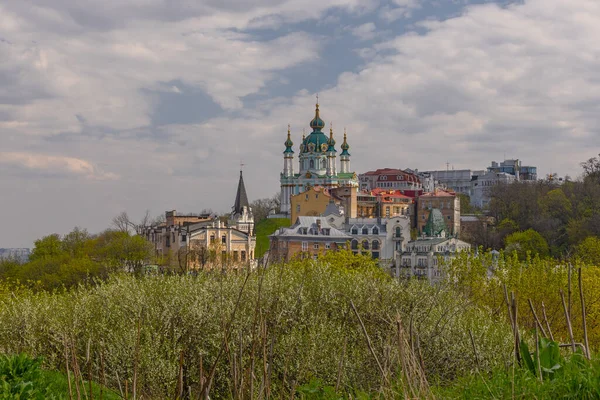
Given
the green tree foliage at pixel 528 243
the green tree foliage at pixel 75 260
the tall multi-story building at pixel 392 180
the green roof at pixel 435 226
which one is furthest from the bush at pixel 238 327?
the tall multi-story building at pixel 392 180

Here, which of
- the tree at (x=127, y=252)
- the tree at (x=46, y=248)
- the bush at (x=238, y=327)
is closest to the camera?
the bush at (x=238, y=327)

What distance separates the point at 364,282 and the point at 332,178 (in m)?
95.9

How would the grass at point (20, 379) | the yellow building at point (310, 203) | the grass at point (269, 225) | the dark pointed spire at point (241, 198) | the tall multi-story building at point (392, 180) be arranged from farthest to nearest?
the tall multi-story building at point (392, 180) → the dark pointed spire at point (241, 198) → the grass at point (269, 225) → the yellow building at point (310, 203) → the grass at point (20, 379)

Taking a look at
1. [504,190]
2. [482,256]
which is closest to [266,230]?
[504,190]

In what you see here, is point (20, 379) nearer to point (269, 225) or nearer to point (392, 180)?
point (269, 225)

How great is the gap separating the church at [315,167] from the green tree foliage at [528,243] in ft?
144

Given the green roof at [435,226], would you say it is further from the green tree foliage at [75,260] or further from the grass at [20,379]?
the grass at [20,379]

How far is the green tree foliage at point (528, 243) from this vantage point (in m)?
72.2

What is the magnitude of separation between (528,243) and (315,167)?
2079 inches

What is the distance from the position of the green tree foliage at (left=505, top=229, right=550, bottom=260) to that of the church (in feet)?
144

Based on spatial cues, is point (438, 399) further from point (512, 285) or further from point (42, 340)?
point (512, 285)

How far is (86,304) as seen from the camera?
22625 millimetres

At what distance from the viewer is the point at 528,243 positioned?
243 ft

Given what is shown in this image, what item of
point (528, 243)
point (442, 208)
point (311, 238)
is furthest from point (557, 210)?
point (311, 238)
